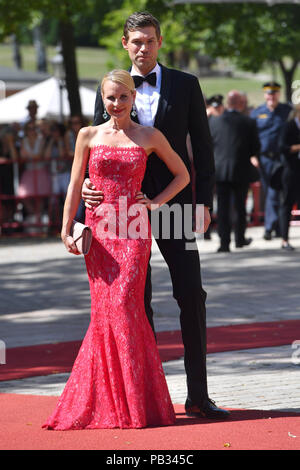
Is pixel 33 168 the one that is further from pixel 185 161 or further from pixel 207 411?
pixel 207 411

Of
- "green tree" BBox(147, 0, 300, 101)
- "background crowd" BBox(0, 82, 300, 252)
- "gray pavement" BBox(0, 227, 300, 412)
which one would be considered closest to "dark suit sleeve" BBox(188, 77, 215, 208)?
"gray pavement" BBox(0, 227, 300, 412)

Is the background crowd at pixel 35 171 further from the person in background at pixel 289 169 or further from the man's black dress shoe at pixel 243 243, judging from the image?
the person in background at pixel 289 169

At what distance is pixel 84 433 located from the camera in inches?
212

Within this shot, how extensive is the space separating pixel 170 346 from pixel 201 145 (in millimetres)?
2786

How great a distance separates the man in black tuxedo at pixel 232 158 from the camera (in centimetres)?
1389

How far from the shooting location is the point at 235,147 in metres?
13.9

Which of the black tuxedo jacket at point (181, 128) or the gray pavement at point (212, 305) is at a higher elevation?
the black tuxedo jacket at point (181, 128)

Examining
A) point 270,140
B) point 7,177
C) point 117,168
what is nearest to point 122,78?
point 117,168

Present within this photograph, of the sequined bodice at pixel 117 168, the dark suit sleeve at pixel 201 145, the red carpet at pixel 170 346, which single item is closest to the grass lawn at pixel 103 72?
the red carpet at pixel 170 346

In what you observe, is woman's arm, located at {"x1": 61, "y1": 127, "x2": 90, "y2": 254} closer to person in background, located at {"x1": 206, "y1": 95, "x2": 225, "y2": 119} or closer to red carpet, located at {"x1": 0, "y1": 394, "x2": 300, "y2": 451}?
red carpet, located at {"x1": 0, "y1": 394, "x2": 300, "y2": 451}

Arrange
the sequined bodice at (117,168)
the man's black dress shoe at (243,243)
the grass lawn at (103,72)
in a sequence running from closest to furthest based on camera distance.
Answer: the sequined bodice at (117,168), the man's black dress shoe at (243,243), the grass lawn at (103,72)

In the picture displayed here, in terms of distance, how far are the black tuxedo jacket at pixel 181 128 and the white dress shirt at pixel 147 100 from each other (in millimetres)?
40
